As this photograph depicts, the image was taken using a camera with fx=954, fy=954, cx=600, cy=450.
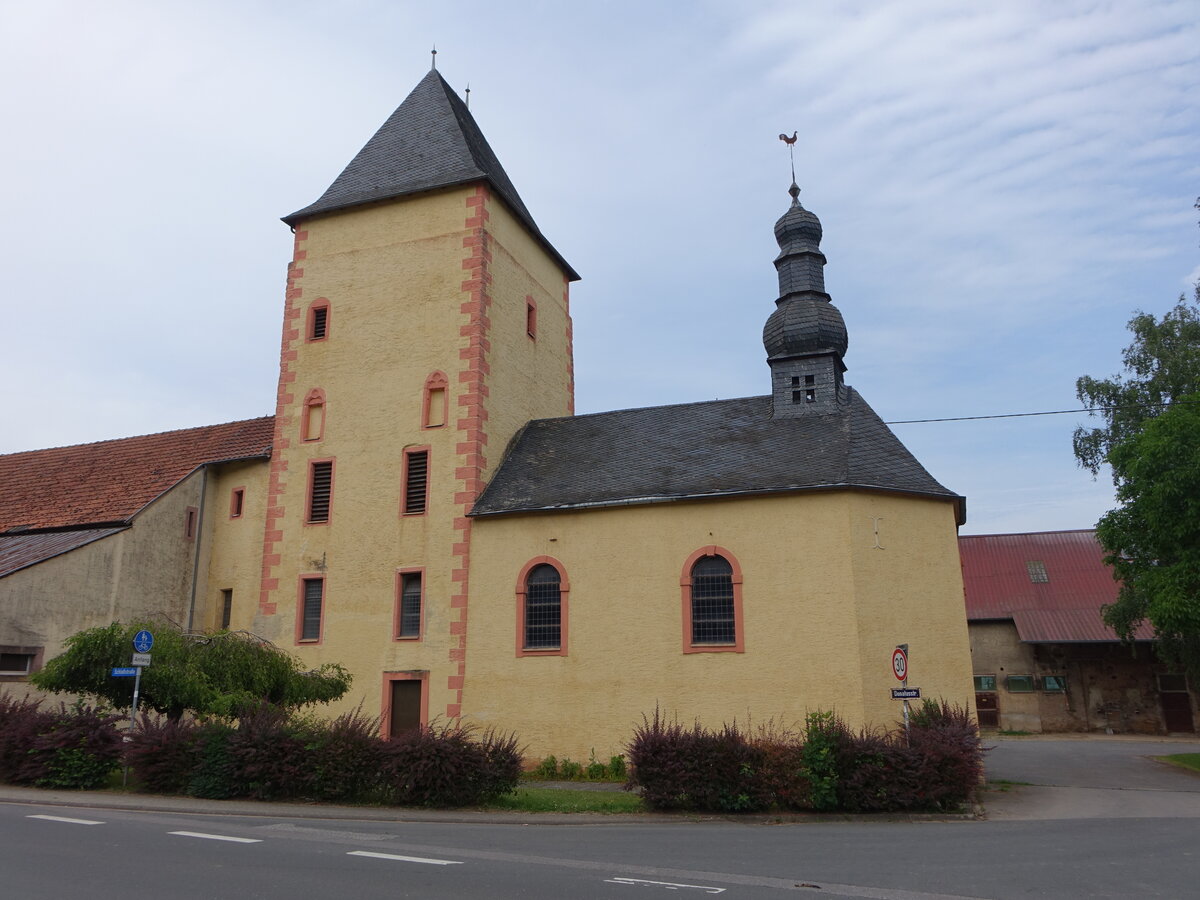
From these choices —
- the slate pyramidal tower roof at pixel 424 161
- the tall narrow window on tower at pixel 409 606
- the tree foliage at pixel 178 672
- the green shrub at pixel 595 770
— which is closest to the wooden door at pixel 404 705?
the tall narrow window on tower at pixel 409 606

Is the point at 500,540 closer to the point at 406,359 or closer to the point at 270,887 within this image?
the point at 406,359

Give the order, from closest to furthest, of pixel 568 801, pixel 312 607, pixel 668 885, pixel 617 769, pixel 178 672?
pixel 668 885, pixel 568 801, pixel 178 672, pixel 617 769, pixel 312 607

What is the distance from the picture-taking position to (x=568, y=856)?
9945 mm

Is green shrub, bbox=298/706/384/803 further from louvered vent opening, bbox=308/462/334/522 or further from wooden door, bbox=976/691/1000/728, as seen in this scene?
wooden door, bbox=976/691/1000/728

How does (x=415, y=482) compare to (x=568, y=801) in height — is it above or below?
above

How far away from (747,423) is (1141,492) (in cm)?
918

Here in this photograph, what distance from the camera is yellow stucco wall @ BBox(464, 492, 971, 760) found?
17859 millimetres

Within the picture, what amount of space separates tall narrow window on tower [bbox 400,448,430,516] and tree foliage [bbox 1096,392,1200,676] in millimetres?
16130

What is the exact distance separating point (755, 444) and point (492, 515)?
232 inches

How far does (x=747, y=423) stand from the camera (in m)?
21.7

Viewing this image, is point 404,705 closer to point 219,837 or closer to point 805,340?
point 219,837

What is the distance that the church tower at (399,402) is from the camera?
20.8 m

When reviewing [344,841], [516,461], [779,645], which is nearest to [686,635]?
[779,645]

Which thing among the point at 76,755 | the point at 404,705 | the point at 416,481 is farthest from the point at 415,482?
the point at 76,755
